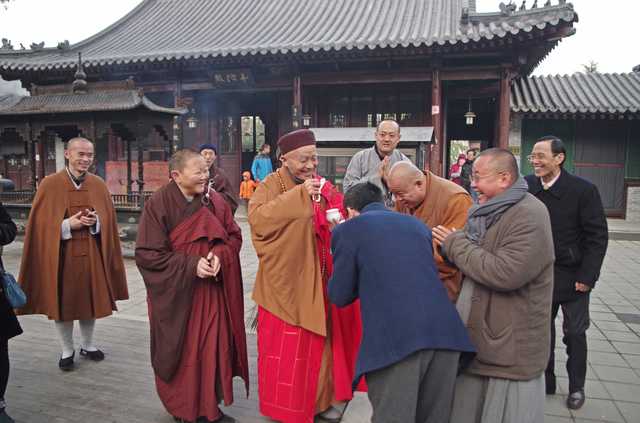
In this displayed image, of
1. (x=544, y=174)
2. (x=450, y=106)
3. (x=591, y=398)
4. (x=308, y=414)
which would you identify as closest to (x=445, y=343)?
(x=308, y=414)

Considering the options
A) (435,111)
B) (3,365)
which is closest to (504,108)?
(435,111)

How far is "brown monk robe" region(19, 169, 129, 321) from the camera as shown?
3.86 metres

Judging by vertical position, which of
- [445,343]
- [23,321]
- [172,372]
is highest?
[445,343]

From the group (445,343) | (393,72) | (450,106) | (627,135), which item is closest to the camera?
(445,343)

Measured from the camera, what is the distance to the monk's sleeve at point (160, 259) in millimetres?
2951

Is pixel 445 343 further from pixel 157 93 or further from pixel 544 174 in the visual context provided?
pixel 157 93

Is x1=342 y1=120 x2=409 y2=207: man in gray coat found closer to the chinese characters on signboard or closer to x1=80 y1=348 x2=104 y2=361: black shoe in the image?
x1=80 y1=348 x2=104 y2=361: black shoe

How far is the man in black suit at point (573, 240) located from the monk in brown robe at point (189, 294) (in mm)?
2122

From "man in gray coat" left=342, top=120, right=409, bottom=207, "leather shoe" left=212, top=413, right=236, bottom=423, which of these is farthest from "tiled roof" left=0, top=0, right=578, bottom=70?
"leather shoe" left=212, top=413, right=236, bottom=423

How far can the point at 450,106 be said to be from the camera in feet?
42.3

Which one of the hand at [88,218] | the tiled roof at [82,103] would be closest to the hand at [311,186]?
the hand at [88,218]

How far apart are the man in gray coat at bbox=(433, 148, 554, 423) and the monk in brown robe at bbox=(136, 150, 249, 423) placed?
4.89 feet

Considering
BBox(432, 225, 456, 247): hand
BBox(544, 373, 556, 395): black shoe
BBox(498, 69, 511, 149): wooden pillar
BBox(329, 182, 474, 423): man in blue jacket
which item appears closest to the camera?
BBox(329, 182, 474, 423): man in blue jacket

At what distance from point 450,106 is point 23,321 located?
10874 millimetres
